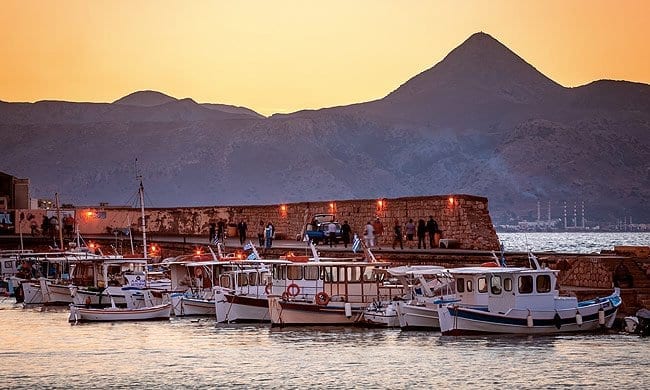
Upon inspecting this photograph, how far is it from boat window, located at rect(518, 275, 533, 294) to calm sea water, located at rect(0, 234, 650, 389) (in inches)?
52.2

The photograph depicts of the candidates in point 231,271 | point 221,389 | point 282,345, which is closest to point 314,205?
point 231,271

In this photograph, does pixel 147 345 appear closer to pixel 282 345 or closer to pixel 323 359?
pixel 282 345

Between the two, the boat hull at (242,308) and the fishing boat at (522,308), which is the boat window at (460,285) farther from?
the boat hull at (242,308)

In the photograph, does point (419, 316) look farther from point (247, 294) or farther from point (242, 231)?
point (242, 231)

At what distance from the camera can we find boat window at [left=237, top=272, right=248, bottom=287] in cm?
4772

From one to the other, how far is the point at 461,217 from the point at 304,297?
10.9m

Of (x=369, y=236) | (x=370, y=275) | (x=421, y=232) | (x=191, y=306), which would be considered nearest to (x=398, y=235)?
(x=369, y=236)

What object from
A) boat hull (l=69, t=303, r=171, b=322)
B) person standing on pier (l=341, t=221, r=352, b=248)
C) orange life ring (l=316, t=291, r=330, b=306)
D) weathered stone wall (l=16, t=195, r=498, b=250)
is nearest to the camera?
orange life ring (l=316, t=291, r=330, b=306)

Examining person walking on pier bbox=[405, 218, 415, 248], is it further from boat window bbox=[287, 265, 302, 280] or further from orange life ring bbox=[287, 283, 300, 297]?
orange life ring bbox=[287, 283, 300, 297]

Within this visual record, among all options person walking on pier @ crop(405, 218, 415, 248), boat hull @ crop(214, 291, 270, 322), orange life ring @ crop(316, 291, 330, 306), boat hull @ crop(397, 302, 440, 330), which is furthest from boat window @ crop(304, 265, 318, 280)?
person walking on pier @ crop(405, 218, 415, 248)

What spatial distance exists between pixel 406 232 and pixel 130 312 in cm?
1218

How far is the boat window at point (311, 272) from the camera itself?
44375mm

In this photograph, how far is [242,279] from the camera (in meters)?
47.8

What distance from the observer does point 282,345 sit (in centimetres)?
3981
